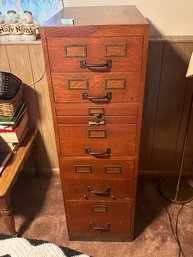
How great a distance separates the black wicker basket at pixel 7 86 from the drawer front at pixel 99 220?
2.06 ft

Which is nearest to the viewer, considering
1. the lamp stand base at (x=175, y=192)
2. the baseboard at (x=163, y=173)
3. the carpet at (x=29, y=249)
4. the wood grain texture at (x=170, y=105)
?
the carpet at (x=29, y=249)

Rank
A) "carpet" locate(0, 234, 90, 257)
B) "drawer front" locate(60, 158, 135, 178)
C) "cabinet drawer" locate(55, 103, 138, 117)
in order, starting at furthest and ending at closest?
1. "drawer front" locate(60, 158, 135, 178)
2. "cabinet drawer" locate(55, 103, 138, 117)
3. "carpet" locate(0, 234, 90, 257)

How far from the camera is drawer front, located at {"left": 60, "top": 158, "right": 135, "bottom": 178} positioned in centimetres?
109

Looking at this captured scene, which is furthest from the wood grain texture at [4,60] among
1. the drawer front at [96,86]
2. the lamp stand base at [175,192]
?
the lamp stand base at [175,192]

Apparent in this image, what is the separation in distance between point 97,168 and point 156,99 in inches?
24.2

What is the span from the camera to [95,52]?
2.80ft

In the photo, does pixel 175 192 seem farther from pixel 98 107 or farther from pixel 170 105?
pixel 98 107

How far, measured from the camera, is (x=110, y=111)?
0.97 metres

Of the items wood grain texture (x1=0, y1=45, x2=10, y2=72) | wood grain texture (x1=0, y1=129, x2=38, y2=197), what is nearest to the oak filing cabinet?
wood grain texture (x1=0, y1=129, x2=38, y2=197)

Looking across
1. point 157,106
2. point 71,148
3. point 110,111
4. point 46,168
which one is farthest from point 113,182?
point 46,168

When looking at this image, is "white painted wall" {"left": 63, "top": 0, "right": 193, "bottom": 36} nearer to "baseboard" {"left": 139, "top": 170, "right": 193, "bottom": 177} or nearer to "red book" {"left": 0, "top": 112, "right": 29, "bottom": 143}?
"red book" {"left": 0, "top": 112, "right": 29, "bottom": 143}

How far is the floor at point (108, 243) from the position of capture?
52.3 inches

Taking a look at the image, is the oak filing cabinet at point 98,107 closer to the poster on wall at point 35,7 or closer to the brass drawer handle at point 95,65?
the brass drawer handle at point 95,65

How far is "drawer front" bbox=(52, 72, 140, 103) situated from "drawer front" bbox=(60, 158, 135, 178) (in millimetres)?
288
